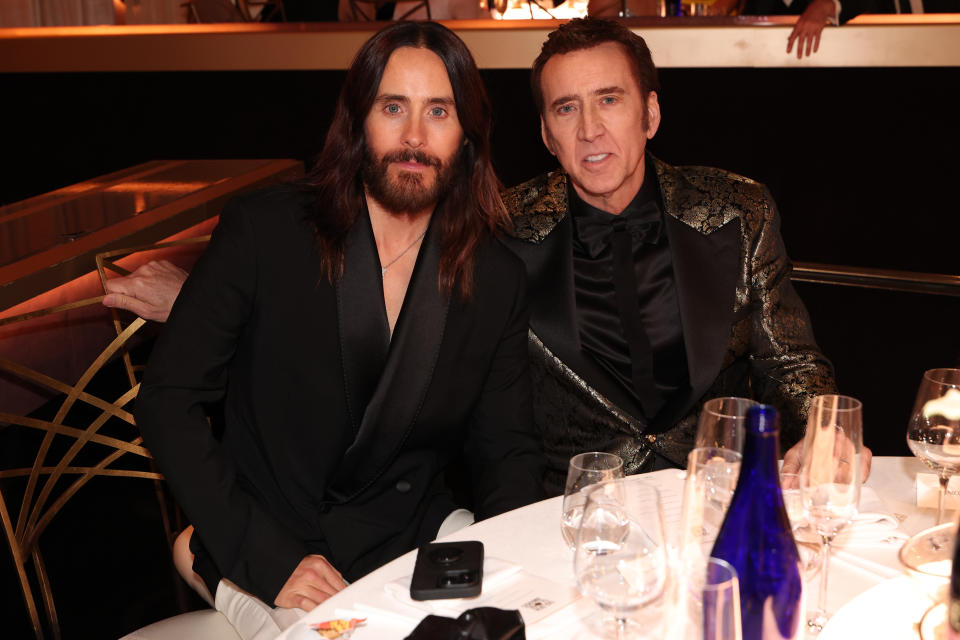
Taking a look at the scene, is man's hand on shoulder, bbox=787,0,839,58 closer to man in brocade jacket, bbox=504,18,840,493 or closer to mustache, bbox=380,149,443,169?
man in brocade jacket, bbox=504,18,840,493

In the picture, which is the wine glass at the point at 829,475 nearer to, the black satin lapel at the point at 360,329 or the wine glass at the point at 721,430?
the wine glass at the point at 721,430

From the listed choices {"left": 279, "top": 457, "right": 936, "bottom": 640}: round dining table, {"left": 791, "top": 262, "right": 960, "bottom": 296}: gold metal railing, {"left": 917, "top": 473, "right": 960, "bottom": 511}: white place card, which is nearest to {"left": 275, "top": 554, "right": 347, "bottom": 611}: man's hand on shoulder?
{"left": 279, "top": 457, "right": 936, "bottom": 640}: round dining table

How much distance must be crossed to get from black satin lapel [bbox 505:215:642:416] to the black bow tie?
0.04m

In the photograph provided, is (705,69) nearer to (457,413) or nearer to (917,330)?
Answer: (917,330)

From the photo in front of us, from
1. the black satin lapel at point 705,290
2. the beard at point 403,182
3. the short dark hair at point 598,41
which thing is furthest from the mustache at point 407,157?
the black satin lapel at point 705,290

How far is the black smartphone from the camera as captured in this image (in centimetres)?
125

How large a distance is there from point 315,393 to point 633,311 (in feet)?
2.61

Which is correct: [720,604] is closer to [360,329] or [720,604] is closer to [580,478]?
[580,478]

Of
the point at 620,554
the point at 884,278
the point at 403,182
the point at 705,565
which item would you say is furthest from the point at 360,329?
the point at 884,278

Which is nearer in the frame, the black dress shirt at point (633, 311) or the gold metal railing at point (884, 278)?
the black dress shirt at point (633, 311)

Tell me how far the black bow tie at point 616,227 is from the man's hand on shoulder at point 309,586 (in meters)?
1.01

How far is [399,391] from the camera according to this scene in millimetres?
1924

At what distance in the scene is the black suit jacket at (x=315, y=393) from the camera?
1.85 m

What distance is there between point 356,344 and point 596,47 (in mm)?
971
